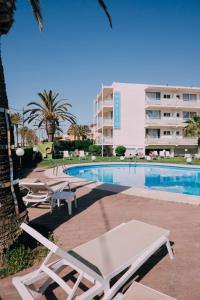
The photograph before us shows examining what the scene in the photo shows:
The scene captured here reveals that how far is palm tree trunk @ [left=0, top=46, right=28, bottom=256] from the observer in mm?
4328

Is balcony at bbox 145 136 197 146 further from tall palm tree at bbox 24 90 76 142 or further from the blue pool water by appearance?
tall palm tree at bbox 24 90 76 142

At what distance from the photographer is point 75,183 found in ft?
43.0

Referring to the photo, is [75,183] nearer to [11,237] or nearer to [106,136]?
[11,237]

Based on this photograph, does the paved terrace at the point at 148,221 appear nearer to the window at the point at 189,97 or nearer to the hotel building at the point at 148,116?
the hotel building at the point at 148,116

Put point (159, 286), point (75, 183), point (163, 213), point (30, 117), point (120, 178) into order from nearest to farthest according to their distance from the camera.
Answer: point (159, 286) → point (163, 213) → point (75, 183) → point (120, 178) → point (30, 117)

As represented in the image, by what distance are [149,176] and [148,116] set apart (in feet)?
65.5

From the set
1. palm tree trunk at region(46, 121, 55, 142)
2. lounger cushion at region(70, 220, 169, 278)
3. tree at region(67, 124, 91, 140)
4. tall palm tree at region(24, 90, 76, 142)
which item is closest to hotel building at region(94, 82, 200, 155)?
tall palm tree at region(24, 90, 76, 142)

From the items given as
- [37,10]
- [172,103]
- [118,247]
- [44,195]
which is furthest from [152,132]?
[118,247]

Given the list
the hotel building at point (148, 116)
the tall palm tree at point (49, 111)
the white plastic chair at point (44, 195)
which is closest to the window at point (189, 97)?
the hotel building at point (148, 116)

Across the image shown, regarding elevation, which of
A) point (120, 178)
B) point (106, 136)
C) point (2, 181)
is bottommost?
point (120, 178)

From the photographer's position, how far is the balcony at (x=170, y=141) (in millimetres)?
37656

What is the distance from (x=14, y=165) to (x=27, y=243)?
166 centimetres

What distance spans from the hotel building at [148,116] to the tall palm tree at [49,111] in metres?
6.44

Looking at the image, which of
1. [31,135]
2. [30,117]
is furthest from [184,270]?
[31,135]
